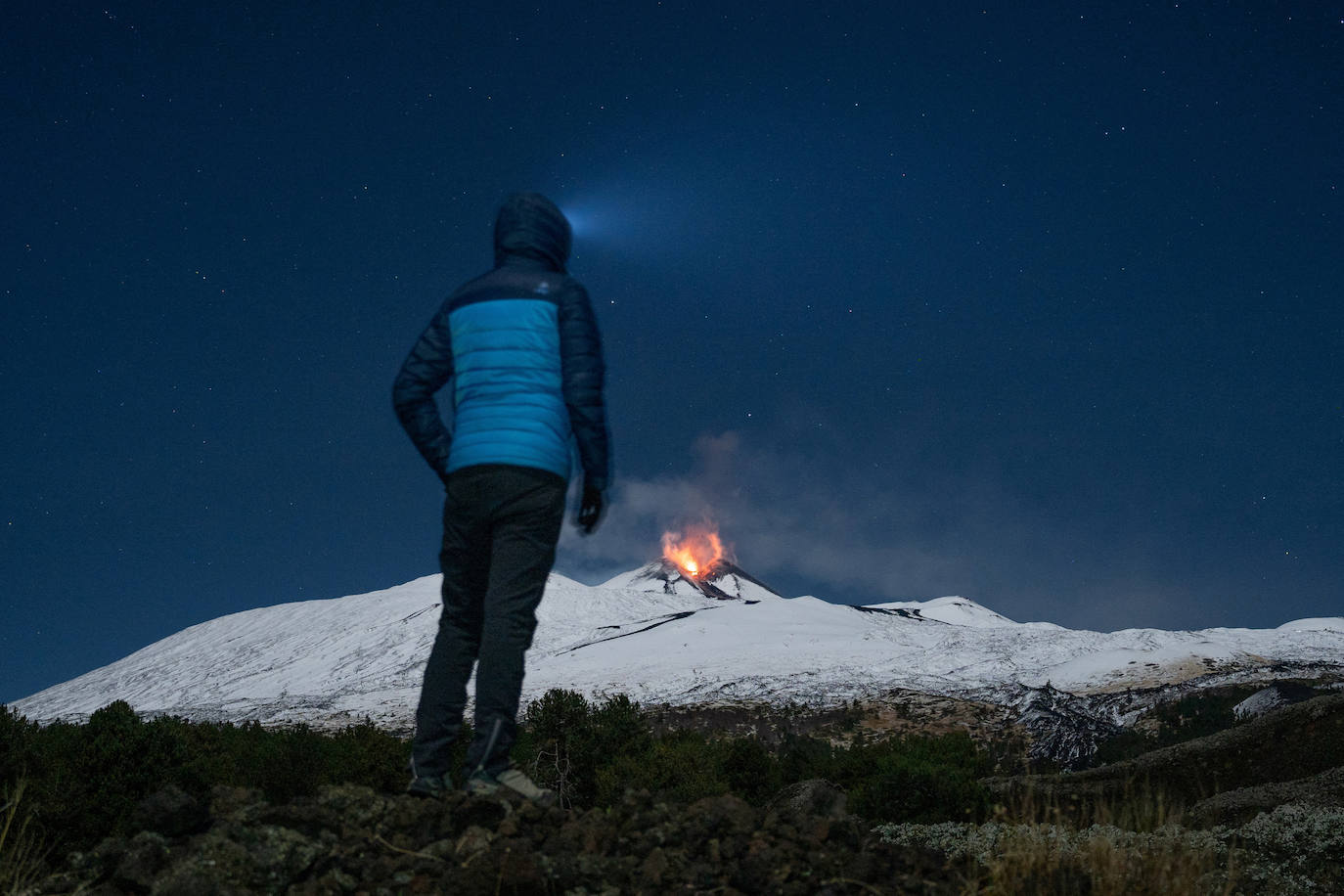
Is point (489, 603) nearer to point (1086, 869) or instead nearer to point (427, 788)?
point (427, 788)

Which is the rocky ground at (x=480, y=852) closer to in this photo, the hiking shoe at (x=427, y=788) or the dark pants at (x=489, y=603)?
the hiking shoe at (x=427, y=788)

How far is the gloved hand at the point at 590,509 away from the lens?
4.32m

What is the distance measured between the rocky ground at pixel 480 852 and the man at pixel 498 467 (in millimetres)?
353

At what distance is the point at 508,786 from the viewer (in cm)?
393

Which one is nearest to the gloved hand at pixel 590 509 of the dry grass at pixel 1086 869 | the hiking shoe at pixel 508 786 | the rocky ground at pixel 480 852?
the hiking shoe at pixel 508 786

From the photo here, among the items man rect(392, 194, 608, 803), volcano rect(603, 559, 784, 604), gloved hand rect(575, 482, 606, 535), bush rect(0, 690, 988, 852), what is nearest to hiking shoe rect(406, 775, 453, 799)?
man rect(392, 194, 608, 803)

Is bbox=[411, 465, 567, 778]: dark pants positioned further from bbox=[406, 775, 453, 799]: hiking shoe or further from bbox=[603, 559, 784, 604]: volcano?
bbox=[603, 559, 784, 604]: volcano

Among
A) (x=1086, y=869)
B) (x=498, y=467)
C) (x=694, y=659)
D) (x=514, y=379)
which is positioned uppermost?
(x=694, y=659)

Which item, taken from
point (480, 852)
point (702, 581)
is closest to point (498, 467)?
point (480, 852)

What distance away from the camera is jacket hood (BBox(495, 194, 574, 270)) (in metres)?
4.61

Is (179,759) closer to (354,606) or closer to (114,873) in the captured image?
(114,873)

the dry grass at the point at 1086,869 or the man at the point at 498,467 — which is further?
the man at the point at 498,467

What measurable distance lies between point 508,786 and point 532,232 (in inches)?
107

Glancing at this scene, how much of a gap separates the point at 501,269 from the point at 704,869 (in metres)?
2.91
